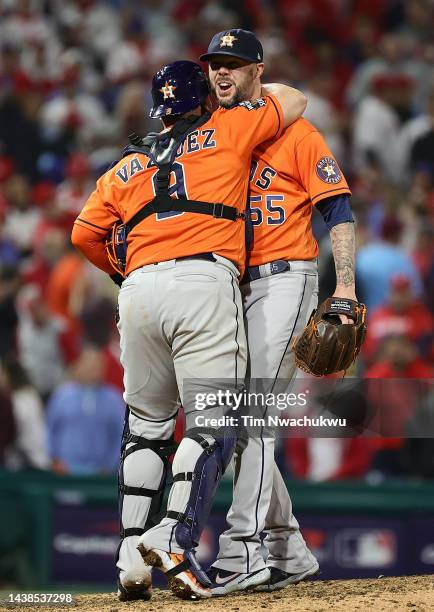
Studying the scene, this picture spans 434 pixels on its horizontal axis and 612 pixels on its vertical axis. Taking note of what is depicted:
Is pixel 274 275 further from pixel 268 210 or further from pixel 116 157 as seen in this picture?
pixel 116 157

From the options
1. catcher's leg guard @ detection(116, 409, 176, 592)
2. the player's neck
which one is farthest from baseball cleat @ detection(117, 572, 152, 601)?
the player's neck

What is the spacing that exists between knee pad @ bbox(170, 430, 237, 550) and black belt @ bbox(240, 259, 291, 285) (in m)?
0.70

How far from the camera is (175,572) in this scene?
13.6 ft

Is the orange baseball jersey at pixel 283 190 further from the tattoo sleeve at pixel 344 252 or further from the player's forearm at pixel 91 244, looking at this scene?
the player's forearm at pixel 91 244

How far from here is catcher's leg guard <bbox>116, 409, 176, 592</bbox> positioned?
4.51 meters

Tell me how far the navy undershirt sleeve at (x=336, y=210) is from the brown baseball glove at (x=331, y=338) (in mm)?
337

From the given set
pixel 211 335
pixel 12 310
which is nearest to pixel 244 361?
pixel 211 335

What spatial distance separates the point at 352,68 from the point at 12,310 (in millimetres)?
5461

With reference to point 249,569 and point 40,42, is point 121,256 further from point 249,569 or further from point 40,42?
point 40,42

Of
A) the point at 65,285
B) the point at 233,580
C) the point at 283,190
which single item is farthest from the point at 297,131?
the point at 65,285

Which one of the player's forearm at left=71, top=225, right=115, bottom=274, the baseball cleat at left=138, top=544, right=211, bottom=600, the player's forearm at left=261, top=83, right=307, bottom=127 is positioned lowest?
the baseball cleat at left=138, top=544, right=211, bottom=600

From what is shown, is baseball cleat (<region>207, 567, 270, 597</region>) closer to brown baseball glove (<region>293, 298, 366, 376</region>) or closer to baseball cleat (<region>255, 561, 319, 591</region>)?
baseball cleat (<region>255, 561, 319, 591</region>)

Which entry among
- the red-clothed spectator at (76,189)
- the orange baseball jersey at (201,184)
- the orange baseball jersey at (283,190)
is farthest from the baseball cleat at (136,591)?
the red-clothed spectator at (76,189)

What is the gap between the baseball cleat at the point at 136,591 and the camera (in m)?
4.50
